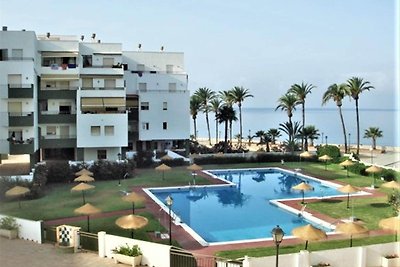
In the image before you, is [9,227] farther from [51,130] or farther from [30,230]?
[51,130]

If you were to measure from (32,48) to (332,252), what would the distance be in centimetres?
2216

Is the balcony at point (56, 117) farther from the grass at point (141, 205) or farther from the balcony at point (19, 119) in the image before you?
the grass at point (141, 205)

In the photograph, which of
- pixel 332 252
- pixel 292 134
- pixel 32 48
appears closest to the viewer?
pixel 332 252

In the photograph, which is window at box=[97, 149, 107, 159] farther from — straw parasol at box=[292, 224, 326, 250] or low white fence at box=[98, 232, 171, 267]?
straw parasol at box=[292, 224, 326, 250]

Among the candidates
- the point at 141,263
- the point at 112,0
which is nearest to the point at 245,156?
the point at 141,263

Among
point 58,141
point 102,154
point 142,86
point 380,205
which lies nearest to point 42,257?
point 380,205

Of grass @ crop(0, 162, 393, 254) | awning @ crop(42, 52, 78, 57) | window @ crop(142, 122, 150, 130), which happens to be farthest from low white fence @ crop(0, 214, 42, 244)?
window @ crop(142, 122, 150, 130)

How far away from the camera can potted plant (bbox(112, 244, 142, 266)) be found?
39.4 feet

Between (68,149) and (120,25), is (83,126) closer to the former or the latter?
(68,149)

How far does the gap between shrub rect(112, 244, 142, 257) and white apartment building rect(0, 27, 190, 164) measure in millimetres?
13964

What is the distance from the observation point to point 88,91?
30.1 m

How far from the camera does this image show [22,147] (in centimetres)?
2438

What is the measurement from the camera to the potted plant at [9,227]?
47.3ft

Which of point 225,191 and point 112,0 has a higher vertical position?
point 112,0
